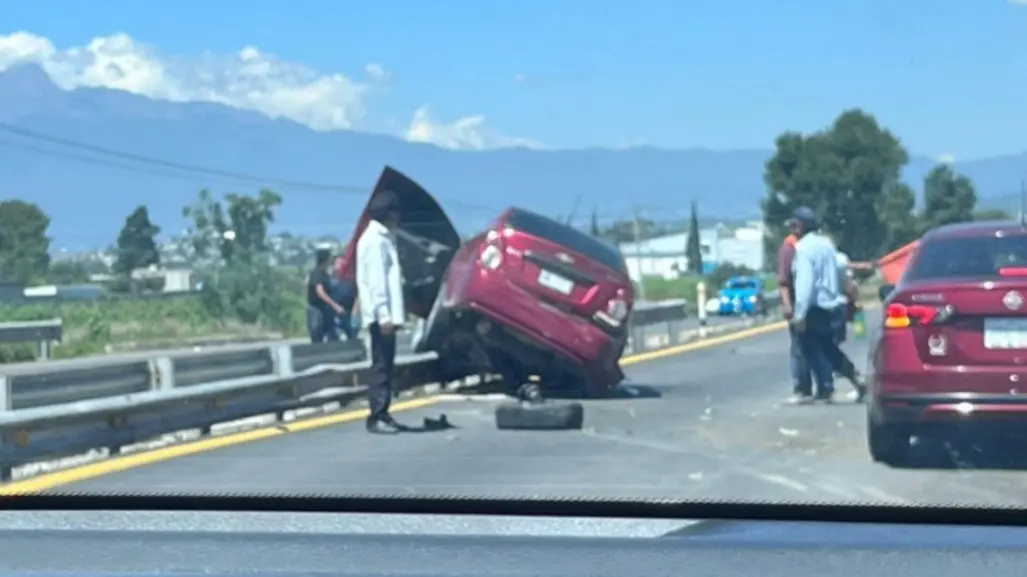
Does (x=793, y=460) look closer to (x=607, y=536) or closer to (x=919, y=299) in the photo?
(x=919, y=299)

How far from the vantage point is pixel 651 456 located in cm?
614

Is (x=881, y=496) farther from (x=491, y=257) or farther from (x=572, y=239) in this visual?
(x=491, y=257)

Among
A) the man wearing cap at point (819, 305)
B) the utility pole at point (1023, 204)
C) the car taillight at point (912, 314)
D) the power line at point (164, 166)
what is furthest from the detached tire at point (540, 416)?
the utility pole at point (1023, 204)

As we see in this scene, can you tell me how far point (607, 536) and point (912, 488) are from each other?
3.85 ft

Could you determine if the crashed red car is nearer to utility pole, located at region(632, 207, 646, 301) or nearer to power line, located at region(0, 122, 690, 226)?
utility pole, located at region(632, 207, 646, 301)

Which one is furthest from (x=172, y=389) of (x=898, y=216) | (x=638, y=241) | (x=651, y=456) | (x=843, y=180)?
(x=898, y=216)

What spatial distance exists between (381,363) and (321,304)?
0.41 m

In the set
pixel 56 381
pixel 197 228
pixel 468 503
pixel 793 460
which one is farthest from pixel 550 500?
pixel 56 381

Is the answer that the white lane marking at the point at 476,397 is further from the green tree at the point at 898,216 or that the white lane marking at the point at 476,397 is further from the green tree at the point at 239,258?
the green tree at the point at 898,216

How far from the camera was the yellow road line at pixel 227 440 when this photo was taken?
21.3 ft

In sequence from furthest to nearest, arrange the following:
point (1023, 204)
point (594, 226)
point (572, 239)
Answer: point (572, 239) → point (594, 226) → point (1023, 204)

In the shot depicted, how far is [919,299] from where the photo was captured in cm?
608

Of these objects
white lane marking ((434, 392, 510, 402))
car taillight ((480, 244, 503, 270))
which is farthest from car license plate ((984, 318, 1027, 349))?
white lane marking ((434, 392, 510, 402))

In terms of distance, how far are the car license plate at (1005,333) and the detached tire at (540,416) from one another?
1.78 metres
